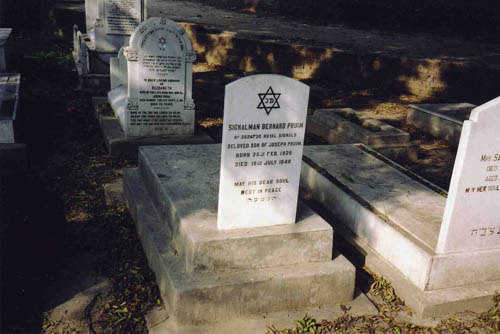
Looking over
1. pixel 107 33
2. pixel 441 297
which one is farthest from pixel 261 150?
pixel 107 33

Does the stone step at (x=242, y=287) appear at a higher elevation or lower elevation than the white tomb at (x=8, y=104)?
lower

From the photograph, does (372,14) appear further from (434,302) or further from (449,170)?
(434,302)

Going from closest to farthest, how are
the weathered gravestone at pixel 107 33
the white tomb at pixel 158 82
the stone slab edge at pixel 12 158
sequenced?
the stone slab edge at pixel 12 158
the white tomb at pixel 158 82
the weathered gravestone at pixel 107 33

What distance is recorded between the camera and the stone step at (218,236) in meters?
3.79

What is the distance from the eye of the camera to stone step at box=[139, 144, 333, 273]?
379 centimetres

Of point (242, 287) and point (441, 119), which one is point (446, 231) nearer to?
point (242, 287)

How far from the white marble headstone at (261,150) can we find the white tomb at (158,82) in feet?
11.4

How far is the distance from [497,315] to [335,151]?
2.74 metres

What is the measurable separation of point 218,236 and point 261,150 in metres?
0.70

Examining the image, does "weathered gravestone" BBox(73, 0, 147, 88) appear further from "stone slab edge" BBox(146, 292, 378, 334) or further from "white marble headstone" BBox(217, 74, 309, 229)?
"stone slab edge" BBox(146, 292, 378, 334)

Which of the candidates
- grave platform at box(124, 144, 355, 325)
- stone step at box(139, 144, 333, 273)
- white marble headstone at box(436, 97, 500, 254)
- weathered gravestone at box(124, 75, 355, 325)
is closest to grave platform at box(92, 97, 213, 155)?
stone step at box(139, 144, 333, 273)

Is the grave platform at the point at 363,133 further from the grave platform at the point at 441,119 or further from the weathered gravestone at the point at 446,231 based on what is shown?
the weathered gravestone at the point at 446,231

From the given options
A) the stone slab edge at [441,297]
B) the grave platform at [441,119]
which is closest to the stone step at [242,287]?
the stone slab edge at [441,297]

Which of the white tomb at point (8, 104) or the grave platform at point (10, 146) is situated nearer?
the grave platform at point (10, 146)
